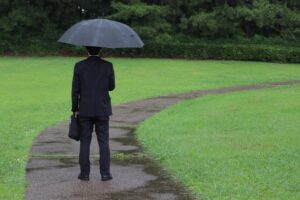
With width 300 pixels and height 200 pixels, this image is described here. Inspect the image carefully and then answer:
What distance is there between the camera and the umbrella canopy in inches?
286

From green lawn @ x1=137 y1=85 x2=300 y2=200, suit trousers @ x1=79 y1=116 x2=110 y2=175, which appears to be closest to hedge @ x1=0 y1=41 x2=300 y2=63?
green lawn @ x1=137 y1=85 x2=300 y2=200

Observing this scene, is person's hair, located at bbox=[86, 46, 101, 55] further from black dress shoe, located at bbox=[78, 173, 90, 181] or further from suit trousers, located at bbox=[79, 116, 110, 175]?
black dress shoe, located at bbox=[78, 173, 90, 181]

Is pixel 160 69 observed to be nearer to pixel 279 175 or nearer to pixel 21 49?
pixel 21 49

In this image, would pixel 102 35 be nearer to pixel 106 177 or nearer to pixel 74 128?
pixel 74 128

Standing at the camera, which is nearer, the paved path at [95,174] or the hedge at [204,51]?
the paved path at [95,174]

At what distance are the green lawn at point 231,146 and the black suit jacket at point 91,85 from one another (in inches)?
55.8

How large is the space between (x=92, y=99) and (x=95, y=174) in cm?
115

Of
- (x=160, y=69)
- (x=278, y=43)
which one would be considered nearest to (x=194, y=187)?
(x=160, y=69)

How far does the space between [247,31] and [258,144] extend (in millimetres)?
34741

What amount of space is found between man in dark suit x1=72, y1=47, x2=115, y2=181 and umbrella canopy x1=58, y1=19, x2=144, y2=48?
18cm

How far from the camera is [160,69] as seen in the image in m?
31.2

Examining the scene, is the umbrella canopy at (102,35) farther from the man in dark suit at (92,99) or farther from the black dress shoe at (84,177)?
the black dress shoe at (84,177)

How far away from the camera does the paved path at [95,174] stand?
6.87 metres

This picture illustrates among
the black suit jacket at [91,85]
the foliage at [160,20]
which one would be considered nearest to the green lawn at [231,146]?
the black suit jacket at [91,85]
